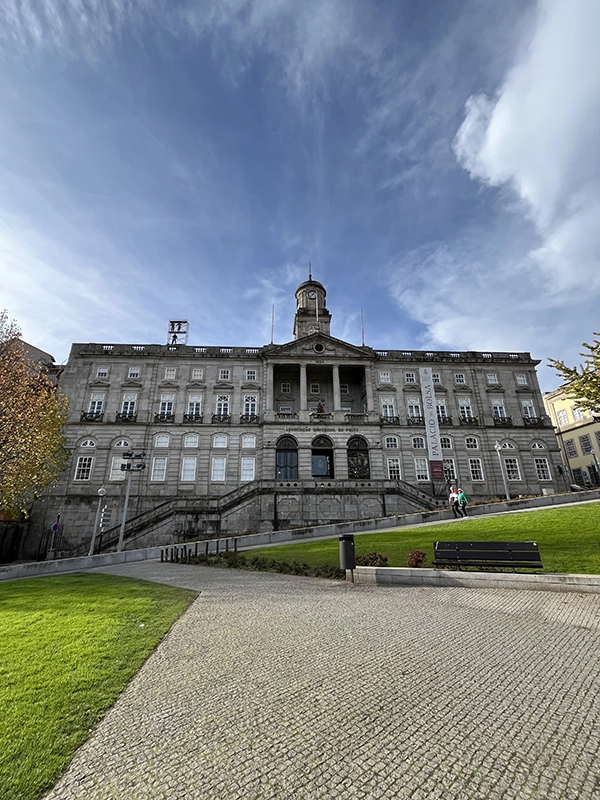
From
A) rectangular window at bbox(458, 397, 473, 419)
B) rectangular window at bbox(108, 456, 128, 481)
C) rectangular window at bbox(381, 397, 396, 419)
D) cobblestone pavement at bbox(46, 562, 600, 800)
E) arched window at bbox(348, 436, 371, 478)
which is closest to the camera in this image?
cobblestone pavement at bbox(46, 562, 600, 800)

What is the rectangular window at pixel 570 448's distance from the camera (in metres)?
51.2

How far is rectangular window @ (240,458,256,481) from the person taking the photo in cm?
3811

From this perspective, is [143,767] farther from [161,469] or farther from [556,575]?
[161,469]

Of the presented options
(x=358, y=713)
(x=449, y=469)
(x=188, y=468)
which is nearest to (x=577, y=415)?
(x=449, y=469)

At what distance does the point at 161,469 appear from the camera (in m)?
37.8

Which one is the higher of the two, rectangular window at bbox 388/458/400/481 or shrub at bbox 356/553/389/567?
rectangular window at bbox 388/458/400/481

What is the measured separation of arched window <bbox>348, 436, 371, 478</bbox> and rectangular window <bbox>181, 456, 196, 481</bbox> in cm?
1503

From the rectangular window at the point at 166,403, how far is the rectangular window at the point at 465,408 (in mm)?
30425

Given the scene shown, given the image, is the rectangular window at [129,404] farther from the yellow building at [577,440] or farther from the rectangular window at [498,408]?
the yellow building at [577,440]

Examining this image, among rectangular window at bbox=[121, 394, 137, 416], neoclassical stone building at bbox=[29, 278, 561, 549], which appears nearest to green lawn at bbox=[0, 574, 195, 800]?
neoclassical stone building at bbox=[29, 278, 561, 549]

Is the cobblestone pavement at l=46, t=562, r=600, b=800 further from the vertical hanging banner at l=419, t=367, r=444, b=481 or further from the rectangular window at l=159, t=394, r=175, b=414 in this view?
the rectangular window at l=159, t=394, r=175, b=414

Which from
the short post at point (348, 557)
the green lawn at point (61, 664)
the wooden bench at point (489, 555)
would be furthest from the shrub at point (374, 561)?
the green lawn at point (61, 664)

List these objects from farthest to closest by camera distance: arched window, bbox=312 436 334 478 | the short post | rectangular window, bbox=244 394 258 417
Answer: rectangular window, bbox=244 394 258 417 → arched window, bbox=312 436 334 478 → the short post

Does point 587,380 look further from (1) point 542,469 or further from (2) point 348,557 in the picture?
(1) point 542,469
